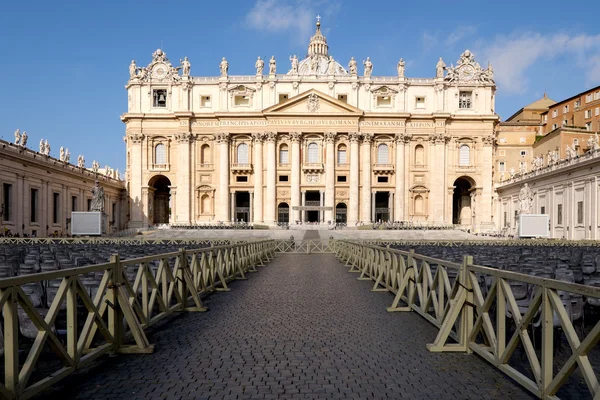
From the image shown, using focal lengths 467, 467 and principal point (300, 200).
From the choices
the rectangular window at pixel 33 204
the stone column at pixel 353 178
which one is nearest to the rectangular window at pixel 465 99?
the stone column at pixel 353 178

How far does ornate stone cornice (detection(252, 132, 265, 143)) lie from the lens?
6569cm

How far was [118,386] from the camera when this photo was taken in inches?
209

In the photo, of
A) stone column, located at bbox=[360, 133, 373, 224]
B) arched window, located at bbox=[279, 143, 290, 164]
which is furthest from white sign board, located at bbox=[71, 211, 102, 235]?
stone column, located at bbox=[360, 133, 373, 224]

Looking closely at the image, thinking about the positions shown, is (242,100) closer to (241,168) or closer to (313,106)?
(241,168)

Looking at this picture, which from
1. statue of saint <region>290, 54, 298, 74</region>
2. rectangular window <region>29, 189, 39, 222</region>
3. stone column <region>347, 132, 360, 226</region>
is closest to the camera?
rectangular window <region>29, 189, 39, 222</region>

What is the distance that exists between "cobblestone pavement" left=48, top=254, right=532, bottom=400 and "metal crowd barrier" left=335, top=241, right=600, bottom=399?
0.90 ft

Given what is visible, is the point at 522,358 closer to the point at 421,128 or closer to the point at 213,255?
the point at 213,255

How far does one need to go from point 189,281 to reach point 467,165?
6286 centimetres

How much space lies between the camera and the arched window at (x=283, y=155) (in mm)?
66875

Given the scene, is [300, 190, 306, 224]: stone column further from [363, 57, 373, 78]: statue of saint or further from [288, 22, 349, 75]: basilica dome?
[288, 22, 349, 75]: basilica dome

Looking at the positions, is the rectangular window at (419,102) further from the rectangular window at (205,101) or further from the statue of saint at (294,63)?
the rectangular window at (205,101)

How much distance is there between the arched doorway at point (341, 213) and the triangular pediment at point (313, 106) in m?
13.1

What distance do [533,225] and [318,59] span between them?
212 ft

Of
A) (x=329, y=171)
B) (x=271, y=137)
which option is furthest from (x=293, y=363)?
(x=271, y=137)
